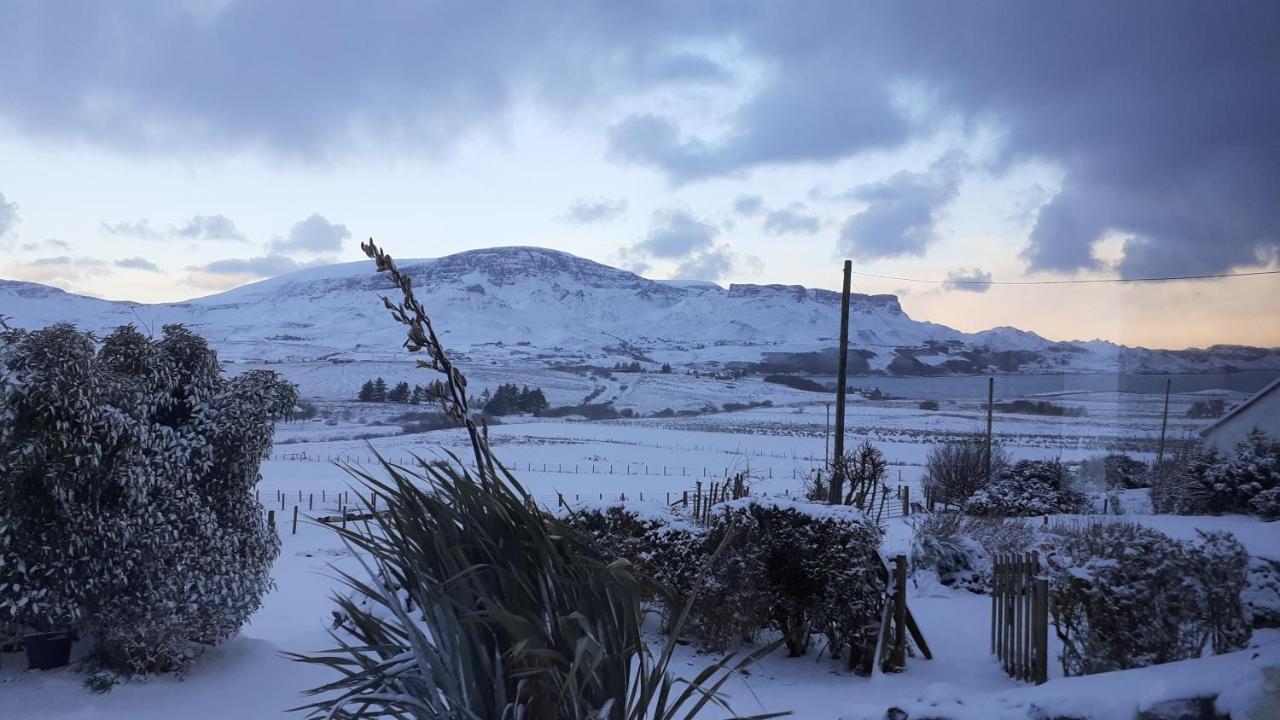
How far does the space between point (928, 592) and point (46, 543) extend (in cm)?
991

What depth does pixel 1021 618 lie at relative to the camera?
278 inches

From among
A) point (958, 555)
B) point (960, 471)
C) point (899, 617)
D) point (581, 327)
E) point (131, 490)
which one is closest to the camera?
point (131, 490)

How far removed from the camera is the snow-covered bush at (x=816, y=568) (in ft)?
25.2

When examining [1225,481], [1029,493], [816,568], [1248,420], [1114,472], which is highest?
[1248,420]

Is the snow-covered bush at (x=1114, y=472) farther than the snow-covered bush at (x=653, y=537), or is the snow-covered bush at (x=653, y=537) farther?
the snow-covered bush at (x=1114, y=472)

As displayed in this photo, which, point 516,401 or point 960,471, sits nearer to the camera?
point 960,471

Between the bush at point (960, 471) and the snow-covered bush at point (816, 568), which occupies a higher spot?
the snow-covered bush at point (816, 568)

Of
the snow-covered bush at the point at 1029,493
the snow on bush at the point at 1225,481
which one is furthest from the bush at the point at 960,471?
the snow on bush at the point at 1225,481

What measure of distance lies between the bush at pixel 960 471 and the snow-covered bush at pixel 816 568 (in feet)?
55.9

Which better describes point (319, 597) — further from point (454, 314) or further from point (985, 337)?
point (454, 314)

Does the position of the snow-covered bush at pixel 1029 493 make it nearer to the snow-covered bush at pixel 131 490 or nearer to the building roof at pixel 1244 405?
the building roof at pixel 1244 405

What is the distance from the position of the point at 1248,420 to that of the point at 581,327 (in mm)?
A: 139546

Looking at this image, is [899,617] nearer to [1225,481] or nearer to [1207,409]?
[1207,409]

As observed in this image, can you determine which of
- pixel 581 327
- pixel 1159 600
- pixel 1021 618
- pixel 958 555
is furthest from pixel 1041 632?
pixel 581 327
